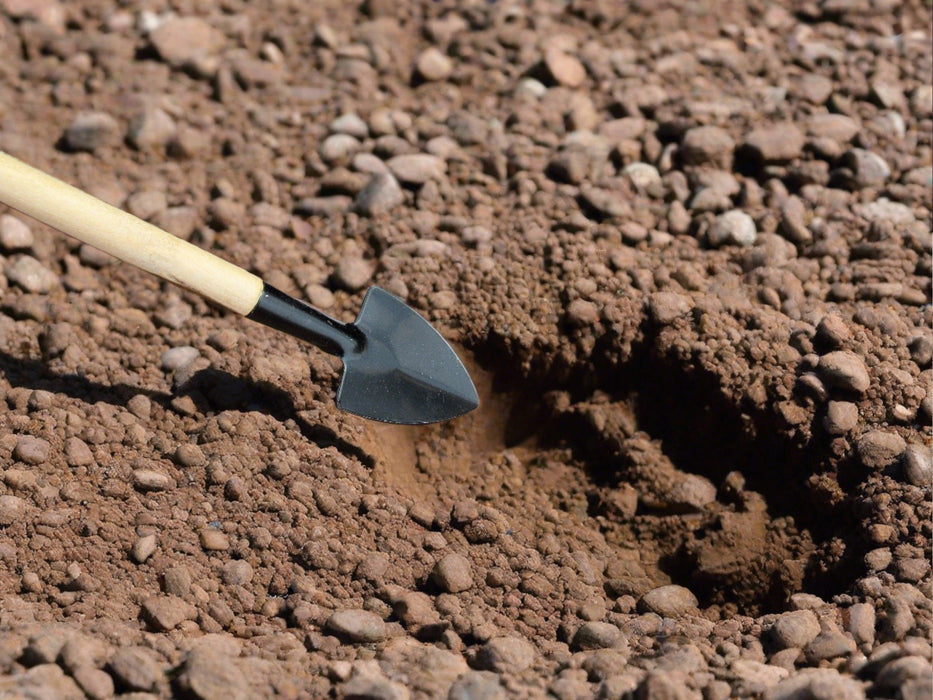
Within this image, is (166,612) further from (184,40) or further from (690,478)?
(184,40)

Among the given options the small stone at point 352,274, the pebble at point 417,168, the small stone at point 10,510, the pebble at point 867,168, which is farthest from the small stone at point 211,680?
the pebble at point 867,168

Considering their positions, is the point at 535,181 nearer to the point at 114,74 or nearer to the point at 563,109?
the point at 563,109

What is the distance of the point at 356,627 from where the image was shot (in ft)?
7.29

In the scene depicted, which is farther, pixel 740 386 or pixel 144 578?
pixel 740 386

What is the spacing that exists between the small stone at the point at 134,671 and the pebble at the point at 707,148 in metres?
2.33

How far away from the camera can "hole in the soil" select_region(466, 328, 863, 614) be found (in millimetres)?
2623

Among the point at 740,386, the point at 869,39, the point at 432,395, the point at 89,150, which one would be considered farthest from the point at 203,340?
the point at 869,39

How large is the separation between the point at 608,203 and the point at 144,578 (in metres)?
1.78

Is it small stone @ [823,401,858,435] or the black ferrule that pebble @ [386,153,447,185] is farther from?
small stone @ [823,401,858,435]

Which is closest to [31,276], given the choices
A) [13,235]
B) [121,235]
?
[13,235]

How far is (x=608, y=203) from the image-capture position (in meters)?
3.16

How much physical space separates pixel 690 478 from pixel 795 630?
0.69 meters

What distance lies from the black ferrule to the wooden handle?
0.11 feet

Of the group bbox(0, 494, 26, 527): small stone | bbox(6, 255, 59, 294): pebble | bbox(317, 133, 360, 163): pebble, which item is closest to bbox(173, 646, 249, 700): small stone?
bbox(0, 494, 26, 527): small stone
